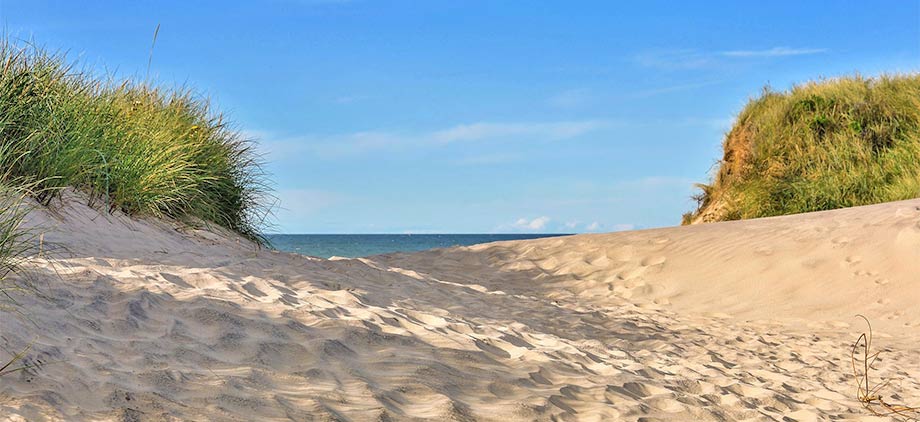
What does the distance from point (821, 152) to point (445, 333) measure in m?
11.0

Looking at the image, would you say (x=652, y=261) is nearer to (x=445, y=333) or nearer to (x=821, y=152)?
(x=445, y=333)

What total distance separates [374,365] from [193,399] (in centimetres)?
83

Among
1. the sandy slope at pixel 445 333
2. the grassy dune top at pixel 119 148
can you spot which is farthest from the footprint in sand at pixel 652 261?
the grassy dune top at pixel 119 148

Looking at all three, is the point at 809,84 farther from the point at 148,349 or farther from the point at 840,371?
the point at 148,349

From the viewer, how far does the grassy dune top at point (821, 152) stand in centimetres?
1241

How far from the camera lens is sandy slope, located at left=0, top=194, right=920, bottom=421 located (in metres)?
2.82

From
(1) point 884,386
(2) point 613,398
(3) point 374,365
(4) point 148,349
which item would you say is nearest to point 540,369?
(2) point 613,398

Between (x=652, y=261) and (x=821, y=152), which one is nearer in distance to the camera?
(x=652, y=261)

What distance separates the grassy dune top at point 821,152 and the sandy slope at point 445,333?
438cm

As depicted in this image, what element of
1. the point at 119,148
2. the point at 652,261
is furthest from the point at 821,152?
the point at 119,148

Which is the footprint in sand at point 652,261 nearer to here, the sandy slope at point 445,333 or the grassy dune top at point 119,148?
the sandy slope at point 445,333

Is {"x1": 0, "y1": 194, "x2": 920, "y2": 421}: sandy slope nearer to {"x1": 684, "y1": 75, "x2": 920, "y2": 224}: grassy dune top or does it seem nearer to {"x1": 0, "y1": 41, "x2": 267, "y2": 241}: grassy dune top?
{"x1": 0, "y1": 41, "x2": 267, "y2": 241}: grassy dune top

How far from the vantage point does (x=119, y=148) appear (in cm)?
677

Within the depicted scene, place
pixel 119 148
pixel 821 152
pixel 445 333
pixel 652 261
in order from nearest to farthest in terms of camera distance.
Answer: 1. pixel 445 333
2. pixel 119 148
3. pixel 652 261
4. pixel 821 152
